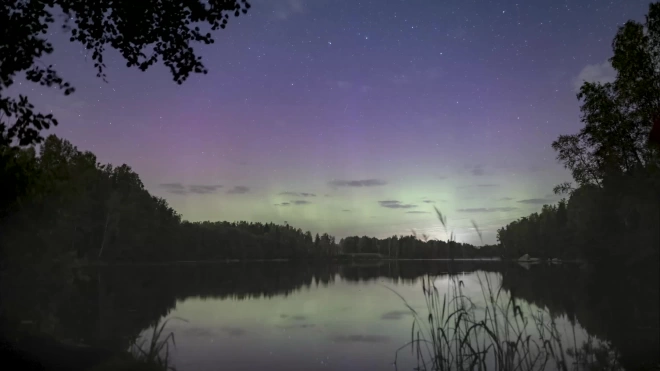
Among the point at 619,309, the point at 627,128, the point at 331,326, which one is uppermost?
the point at 627,128

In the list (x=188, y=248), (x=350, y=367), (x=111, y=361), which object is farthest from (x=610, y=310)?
(x=188, y=248)

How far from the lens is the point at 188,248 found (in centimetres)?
12144

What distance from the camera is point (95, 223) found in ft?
249

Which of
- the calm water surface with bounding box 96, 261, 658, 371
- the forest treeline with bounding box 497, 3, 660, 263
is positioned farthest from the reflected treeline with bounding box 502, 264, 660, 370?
the forest treeline with bounding box 497, 3, 660, 263

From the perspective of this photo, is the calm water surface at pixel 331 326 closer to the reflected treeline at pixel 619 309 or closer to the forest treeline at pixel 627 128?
the reflected treeline at pixel 619 309

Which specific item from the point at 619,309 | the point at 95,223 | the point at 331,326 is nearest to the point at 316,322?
the point at 331,326

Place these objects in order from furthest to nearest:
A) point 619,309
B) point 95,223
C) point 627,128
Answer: point 95,223, point 619,309, point 627,128

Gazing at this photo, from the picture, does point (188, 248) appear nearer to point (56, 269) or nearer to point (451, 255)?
point (56, 269)

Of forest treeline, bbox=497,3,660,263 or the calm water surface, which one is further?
forest treeline, bbox=497,3,660,263

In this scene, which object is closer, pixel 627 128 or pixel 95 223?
pixel 627 128

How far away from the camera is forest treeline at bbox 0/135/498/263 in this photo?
37.9 feet

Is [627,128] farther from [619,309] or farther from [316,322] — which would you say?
[316,322]

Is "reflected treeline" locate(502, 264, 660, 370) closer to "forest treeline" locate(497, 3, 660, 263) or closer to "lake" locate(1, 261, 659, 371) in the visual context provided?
"lake" locate(1, 261, 659, 371)

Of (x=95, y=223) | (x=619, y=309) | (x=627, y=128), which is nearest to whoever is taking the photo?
(x=627, y=128)
